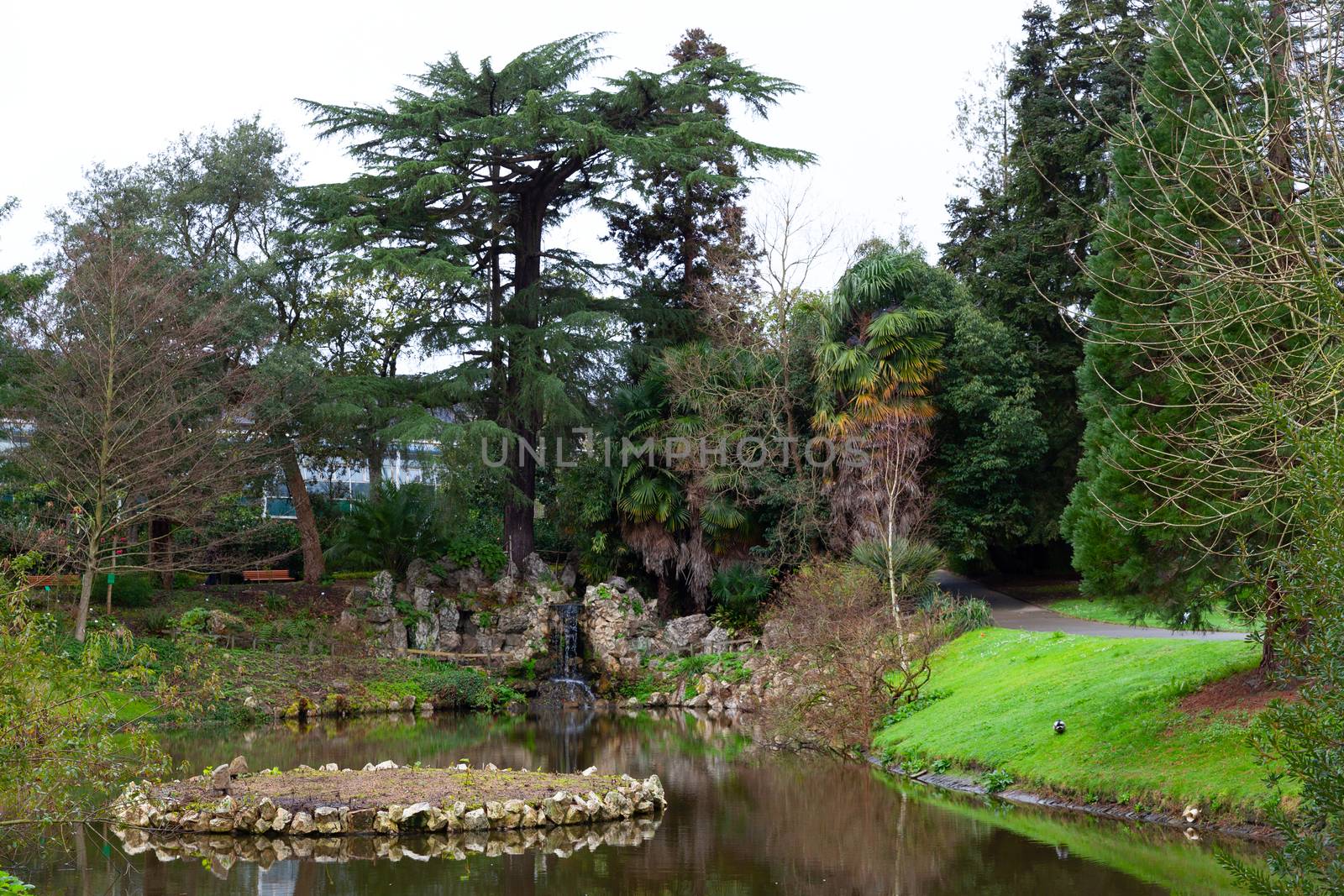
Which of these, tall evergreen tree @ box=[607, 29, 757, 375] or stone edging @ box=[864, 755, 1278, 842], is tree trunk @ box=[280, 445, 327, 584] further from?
stone edging @ box=[864, 755, 1278, 842]

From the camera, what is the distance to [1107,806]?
1148 cm

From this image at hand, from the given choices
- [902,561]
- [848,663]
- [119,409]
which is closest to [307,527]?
[119,409]

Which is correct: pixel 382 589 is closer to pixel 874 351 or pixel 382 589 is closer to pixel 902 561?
pixel 902 561

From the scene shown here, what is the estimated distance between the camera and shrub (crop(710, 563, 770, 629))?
992 inches

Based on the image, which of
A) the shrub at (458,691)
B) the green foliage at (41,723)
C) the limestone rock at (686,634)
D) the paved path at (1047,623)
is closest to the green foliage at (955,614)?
the paved path at (1047,623)

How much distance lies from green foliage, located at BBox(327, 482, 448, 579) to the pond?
41.8 ft

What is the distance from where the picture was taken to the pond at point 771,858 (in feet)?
29.5

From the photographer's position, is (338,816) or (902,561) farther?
(902,561)

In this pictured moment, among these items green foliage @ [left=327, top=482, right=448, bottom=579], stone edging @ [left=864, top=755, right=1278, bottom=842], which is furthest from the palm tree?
stone edging @ [left=864, top=755, right=1278, bottom=842]

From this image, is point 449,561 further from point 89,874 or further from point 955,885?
point 955,885

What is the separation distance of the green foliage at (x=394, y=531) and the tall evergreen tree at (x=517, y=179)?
1.86 metres

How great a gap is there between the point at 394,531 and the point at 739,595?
8351 millimetres

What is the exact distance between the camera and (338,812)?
36.6 feet

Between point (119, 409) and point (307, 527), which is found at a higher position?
point (119, 409)
